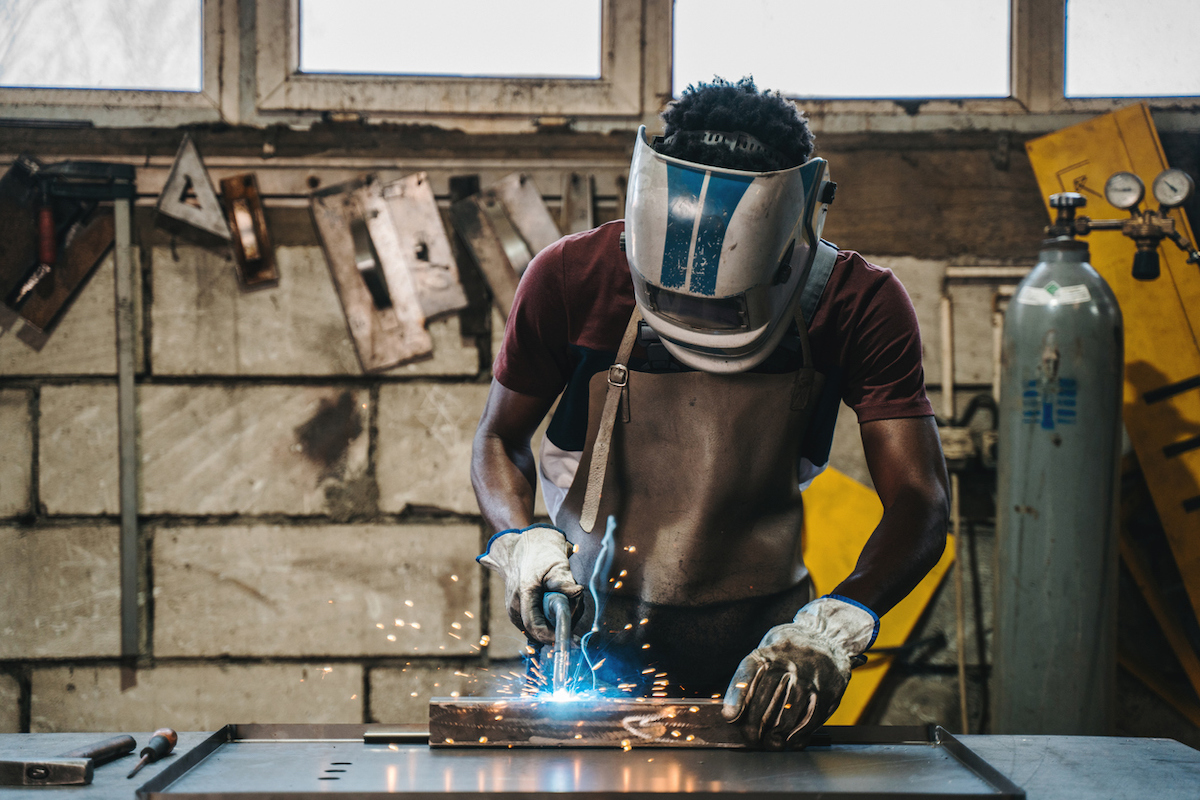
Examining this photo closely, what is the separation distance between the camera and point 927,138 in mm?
2598

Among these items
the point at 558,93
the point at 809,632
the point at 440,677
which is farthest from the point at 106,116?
the point at 809,632

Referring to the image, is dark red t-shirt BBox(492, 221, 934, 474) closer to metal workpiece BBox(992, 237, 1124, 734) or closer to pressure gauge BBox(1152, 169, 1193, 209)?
metal workpiece BBox(992, 237, 1124, 734)

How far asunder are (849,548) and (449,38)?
2131 mm

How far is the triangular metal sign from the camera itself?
2.49m

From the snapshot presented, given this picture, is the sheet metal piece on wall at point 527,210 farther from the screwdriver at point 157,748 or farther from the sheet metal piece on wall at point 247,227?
the screwdriver at point 157,748

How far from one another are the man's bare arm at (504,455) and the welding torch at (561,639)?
26cm

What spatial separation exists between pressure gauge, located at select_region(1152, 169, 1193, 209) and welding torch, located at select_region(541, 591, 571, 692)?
211 centimetres

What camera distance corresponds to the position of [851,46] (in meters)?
2.70

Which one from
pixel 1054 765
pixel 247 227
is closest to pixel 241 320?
pixel 247 227

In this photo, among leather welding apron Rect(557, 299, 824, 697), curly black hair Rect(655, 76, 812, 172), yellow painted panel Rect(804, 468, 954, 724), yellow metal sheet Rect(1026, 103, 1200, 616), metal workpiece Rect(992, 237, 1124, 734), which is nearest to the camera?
curly black hair Rect(655, 76, 812, 172)

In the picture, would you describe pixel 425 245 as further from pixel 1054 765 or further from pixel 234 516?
pixel 1054 765

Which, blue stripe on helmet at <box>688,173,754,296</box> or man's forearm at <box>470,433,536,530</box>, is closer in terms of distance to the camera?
blue stripe on helmet at <box>688,173,754,296</box>

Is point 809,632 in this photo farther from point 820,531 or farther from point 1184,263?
point 1184,263

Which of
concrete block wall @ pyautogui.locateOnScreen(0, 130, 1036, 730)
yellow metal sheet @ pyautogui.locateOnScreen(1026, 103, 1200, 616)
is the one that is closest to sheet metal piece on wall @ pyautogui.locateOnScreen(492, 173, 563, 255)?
concrete block wall @ pyautogui.locateOnScreen(0, 130, 1036, 730)
